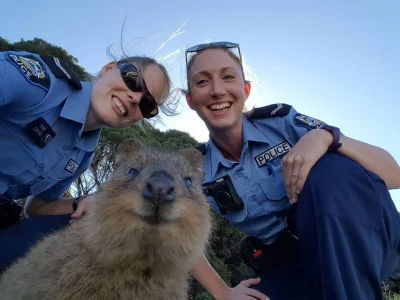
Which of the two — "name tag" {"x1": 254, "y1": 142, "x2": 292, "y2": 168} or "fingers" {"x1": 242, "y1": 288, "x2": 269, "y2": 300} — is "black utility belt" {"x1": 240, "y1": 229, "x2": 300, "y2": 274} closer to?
"fingers" {"x1": 242, "y1": 288, "x2": 269, "y2": 300}

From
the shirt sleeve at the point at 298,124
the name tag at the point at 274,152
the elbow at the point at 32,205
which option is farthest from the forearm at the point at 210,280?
the elbow at the point at 32,205

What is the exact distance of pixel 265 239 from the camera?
5074 millimetres

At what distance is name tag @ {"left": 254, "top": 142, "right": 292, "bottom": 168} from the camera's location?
4.81m

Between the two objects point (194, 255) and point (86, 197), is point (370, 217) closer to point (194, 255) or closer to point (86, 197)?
point (194, 255)

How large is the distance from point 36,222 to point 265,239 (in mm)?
3060

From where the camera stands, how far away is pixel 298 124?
4.73m

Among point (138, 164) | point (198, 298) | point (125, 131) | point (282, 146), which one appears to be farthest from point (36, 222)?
point (125, 131)

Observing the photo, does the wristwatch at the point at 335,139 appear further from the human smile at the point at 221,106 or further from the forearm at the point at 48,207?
the forearm at the point at 48,207

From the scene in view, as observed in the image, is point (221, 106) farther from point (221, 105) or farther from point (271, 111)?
point (271, 111)

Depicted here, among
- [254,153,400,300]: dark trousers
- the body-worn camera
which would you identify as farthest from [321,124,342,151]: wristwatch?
the body-worn camera

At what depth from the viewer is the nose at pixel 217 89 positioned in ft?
16.4

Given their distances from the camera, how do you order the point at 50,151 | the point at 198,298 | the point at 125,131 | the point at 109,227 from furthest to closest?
the point at 125,131, the point at 198,298, the point at 50,151, the point at 109,227

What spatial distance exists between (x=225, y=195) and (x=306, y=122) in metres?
1.38

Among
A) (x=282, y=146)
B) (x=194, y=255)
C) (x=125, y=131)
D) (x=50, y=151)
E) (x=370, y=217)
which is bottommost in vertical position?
(x=194, y=255)
